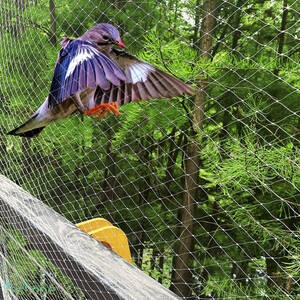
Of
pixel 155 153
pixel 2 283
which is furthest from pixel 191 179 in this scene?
pixel 2 283

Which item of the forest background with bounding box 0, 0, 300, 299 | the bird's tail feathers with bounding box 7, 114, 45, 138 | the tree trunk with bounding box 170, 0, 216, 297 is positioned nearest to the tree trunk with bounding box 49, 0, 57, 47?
the forest background with bounding box 0, 0, 300, 299

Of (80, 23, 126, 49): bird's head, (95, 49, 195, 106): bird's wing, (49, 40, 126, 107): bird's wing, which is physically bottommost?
(95, 49, 195, 106): bird's wing

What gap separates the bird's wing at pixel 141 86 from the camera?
26.7 inches

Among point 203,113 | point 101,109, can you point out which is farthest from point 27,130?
point 203,113

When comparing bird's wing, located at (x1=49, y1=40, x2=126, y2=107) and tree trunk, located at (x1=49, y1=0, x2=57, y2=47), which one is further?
tree trunk, located at (x1=49, y1=0, x2=57, y2=47)

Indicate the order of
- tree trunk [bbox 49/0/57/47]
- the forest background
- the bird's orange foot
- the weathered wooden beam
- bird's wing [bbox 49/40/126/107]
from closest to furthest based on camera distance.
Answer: the weathered wooden beam, bird's wing [bbox 49/40/126/107], the bird's orange foot, the forest background, tree trunk [bbox 49/0/57/47]

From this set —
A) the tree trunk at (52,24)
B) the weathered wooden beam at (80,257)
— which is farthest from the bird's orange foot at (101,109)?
the tree trunk at (52,24)

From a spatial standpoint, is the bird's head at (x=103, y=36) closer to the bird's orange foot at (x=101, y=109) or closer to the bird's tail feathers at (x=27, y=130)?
the bird's orange foot at (x=101, y=109)

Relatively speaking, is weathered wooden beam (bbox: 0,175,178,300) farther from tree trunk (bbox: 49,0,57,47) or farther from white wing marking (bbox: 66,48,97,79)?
tree trunk (bbox: 49,0,57,47)

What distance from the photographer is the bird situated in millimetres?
630

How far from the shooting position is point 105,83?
2.01ft

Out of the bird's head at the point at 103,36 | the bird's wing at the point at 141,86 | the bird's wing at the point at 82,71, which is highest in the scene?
the bird's head at the point at 103,36

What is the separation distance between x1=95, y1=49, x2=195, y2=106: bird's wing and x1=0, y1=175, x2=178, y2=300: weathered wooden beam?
0.85 feet

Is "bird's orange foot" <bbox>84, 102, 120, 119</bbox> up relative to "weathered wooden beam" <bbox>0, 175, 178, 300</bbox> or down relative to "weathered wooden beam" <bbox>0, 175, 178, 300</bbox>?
up
